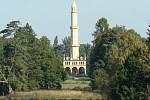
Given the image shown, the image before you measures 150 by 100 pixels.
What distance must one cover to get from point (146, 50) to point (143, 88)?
365 cm

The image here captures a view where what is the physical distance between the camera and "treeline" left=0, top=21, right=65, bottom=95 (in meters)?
89.8

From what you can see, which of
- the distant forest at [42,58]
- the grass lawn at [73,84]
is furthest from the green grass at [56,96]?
the grass lawn at [73,84]

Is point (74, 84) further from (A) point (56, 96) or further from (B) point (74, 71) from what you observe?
(B) point (74, 71)

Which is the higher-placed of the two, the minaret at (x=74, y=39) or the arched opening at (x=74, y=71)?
the minaret at (x=74, y=39)

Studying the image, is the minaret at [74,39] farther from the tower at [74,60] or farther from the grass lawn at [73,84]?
the grass lawn at [73,84]

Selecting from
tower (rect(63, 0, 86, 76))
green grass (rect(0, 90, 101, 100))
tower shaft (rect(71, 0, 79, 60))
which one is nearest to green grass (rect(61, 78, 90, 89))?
green grass (rect(0, 90, 101, 100))

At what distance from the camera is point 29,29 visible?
108m

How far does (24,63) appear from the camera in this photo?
92.8m

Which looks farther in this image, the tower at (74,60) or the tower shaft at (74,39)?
the tower shaft at (74,39)

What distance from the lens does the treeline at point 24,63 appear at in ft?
295

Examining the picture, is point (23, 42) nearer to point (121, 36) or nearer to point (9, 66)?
point (9, 66)

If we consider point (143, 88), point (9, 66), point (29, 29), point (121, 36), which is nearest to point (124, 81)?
point (143, 88)

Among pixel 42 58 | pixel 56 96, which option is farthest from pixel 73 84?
pixel 56 96

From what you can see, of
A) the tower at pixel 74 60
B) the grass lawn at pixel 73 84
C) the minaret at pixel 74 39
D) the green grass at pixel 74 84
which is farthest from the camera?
the minaret at pixel 74 39
